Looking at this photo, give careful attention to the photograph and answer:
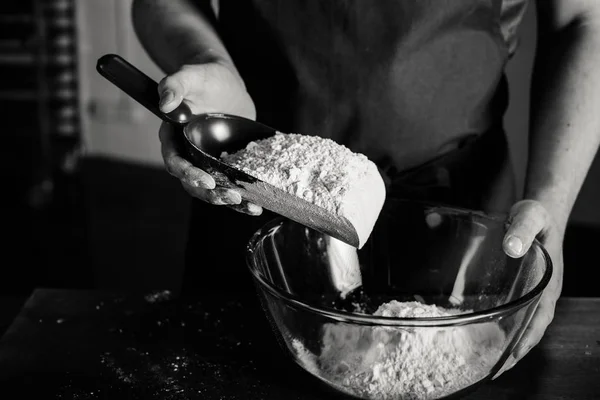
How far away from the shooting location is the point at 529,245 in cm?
66

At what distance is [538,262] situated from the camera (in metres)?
0.66

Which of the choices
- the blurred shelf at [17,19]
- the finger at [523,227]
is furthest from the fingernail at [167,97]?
the blurred shelf at [17,19]

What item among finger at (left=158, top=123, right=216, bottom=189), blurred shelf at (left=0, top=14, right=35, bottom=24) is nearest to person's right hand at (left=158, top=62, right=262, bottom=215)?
finger at (left=158, top=123, right=216, bottom=189)

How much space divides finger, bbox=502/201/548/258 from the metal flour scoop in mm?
152

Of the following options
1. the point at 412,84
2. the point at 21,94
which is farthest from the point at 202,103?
the point at 21,94

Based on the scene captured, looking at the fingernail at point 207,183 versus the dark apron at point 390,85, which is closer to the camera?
the fingernail at point 207,183

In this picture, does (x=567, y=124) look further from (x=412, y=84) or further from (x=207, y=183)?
(x=207, y=183)

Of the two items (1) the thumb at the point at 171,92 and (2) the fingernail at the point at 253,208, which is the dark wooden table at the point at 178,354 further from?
(1) the thumb at the point at 171,92

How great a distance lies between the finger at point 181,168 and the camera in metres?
0.69

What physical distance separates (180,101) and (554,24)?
1.84 feet

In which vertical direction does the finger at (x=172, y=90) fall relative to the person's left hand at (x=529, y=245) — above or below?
above

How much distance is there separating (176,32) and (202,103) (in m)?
0.21

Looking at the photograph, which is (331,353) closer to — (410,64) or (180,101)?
(180,101)

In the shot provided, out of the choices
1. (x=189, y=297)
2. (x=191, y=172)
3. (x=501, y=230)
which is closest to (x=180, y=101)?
(x=191, y=172)
